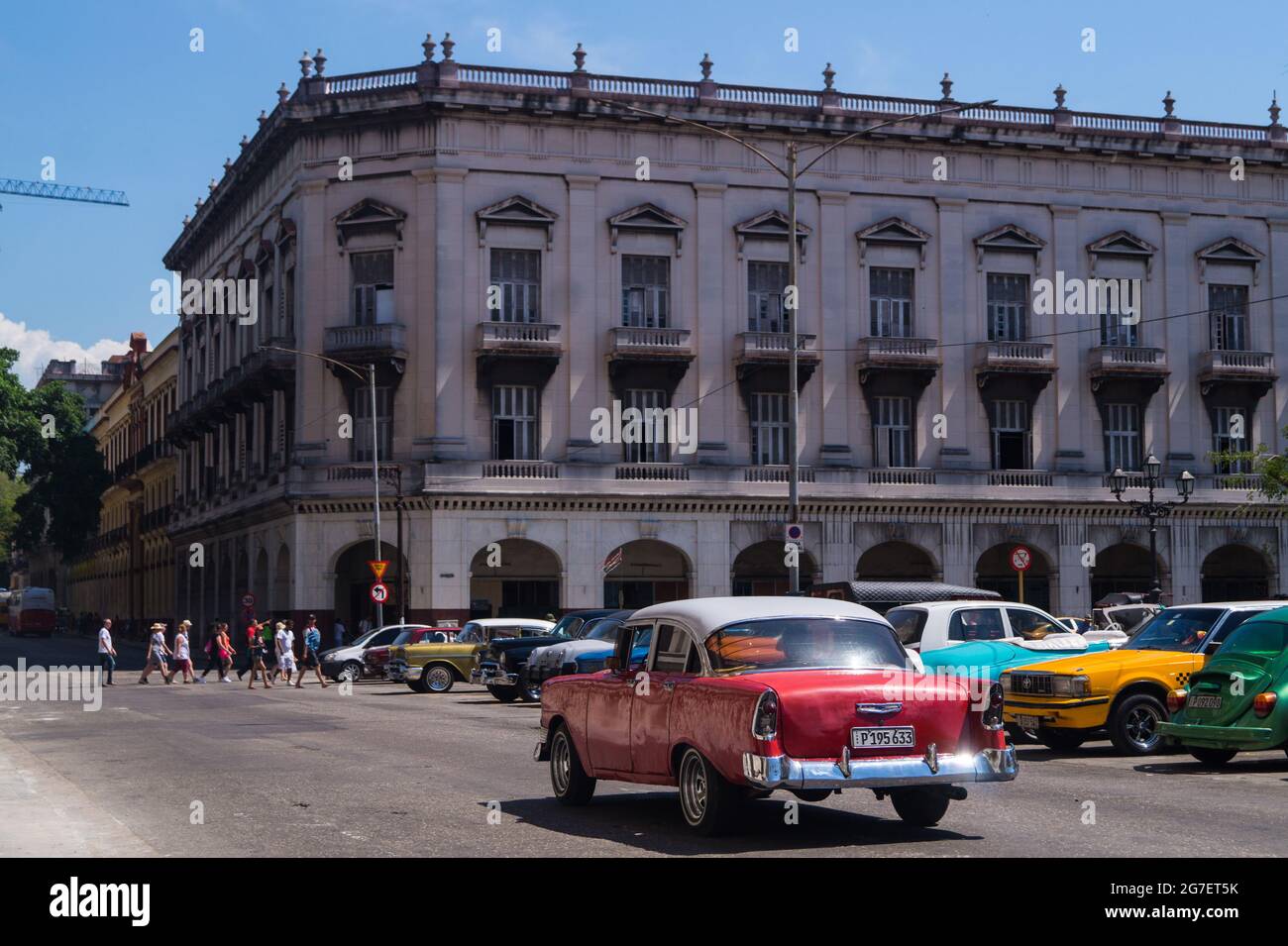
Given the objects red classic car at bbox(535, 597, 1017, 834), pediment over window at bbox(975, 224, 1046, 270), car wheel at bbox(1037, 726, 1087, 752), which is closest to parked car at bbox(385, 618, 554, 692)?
car wheel at bbox(1037, 726, 1087, 752)

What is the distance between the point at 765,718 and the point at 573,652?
1892 centimetres

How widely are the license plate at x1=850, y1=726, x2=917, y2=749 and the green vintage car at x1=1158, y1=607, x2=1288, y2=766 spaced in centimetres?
651

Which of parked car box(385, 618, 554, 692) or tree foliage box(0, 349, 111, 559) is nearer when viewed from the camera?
parked car box(385, 618, 554, 692)

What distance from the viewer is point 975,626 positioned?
22.5 metres

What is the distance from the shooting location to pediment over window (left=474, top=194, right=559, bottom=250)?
51406 mm

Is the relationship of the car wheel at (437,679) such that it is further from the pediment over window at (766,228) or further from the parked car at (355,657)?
the pediment over window at (766,228)

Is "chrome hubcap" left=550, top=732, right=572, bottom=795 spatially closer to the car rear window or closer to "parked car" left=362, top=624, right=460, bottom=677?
the car rear window

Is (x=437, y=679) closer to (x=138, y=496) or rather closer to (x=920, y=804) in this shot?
(x=920, y=804)

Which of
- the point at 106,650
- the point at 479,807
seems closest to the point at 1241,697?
the point at 479,807
